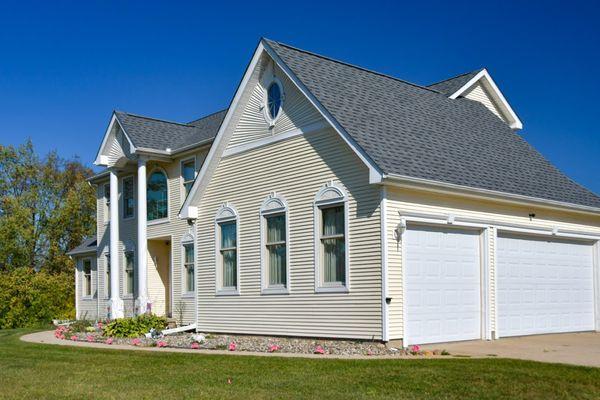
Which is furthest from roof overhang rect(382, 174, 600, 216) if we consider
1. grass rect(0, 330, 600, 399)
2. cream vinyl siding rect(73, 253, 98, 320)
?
cream vinyl siding rect(73, 253, 98, 320)

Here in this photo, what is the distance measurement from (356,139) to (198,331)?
26.5 ft

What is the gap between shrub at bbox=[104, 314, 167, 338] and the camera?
20297 millimetres

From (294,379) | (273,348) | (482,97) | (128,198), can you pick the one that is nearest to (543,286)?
(273,348)

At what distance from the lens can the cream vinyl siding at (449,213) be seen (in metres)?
14.7

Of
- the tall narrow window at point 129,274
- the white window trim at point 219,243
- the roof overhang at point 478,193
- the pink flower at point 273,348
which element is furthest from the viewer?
the tall narrow window at point 129,274

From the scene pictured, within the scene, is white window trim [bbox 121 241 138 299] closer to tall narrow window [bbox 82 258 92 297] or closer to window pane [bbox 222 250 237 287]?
tall narrow window [bbox 82 258 92 297]

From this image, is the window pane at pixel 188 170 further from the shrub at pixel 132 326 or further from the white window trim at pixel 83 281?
the white window trim at pixel 83 281

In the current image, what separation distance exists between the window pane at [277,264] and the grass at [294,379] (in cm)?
400

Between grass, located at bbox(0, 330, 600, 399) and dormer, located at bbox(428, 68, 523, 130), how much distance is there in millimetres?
11985

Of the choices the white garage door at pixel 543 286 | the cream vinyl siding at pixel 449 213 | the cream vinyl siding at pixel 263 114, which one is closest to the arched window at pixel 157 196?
the cream vinyl siding at pixel 263 114

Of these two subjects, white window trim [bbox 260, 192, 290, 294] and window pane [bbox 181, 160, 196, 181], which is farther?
window pane [bbox 181, 160, 196, 181]

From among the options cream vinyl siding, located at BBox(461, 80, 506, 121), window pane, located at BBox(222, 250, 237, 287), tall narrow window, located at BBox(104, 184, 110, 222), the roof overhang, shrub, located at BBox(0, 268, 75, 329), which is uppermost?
cream vinyl siding, located at BBox(461, 80, 506, 121)

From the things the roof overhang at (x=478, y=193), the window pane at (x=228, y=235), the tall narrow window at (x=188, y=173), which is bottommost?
the window pane at (x=228, y=235)

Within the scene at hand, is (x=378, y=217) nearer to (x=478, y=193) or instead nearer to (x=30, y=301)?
(x=478, y=193)
